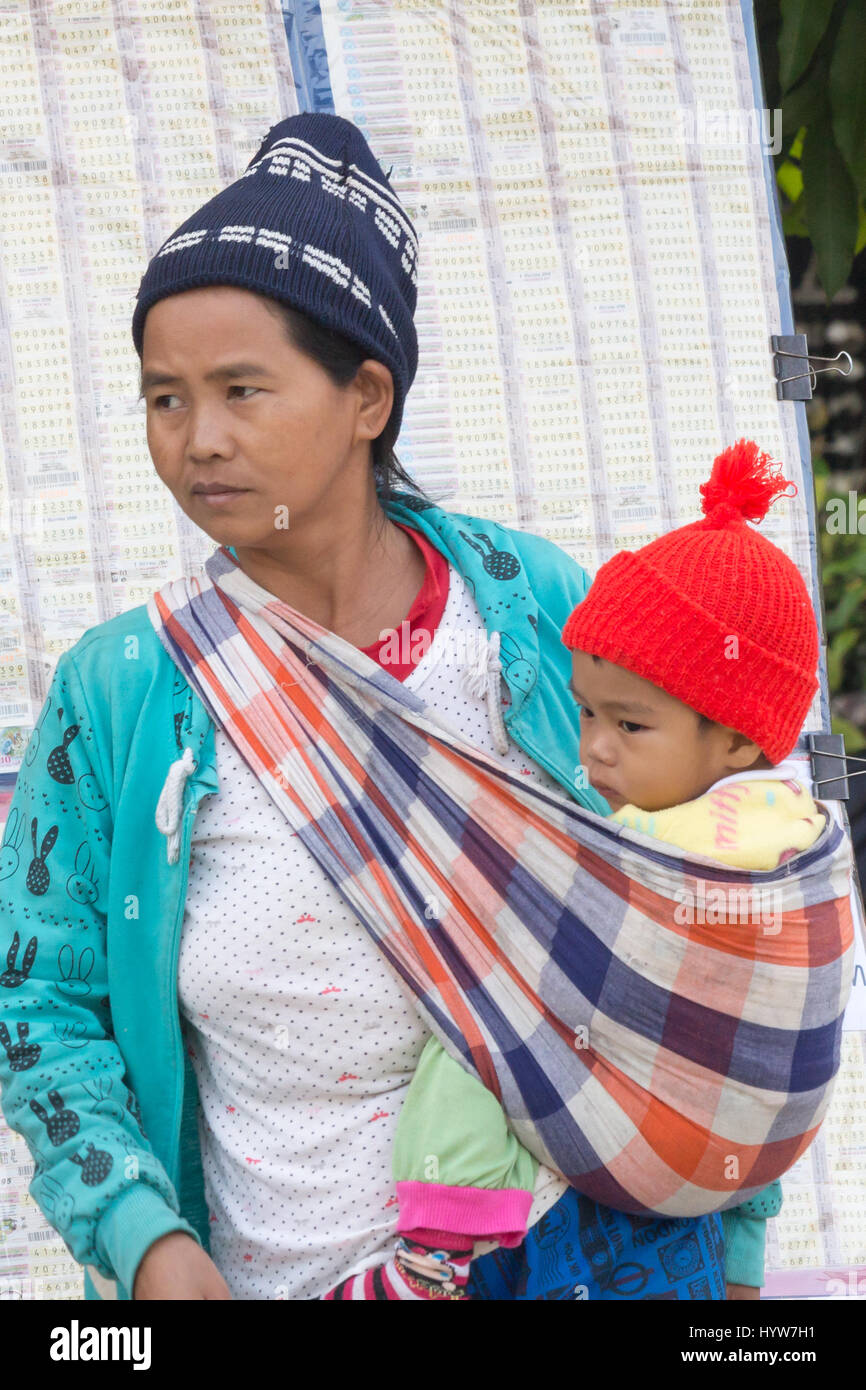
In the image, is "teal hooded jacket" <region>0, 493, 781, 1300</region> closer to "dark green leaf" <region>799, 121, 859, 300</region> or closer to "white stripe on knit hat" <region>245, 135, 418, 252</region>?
"white stripe on knit hat" <region>245, 135, 418, 252</region>

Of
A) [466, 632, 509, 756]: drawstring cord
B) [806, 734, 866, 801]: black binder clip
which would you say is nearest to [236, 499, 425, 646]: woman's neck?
[466, 632, 509, 756]: drawstring cord

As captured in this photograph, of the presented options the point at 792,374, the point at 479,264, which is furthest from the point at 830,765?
the point at 479,264

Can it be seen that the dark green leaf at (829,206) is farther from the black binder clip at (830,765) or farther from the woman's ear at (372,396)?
the woman's ear at (372,396)

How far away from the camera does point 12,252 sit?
8.28 ft

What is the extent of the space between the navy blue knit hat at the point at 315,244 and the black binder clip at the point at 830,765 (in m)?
1.19

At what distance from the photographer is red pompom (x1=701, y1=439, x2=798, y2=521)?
1.77m

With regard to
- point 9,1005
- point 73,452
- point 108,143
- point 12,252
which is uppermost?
point 108,143

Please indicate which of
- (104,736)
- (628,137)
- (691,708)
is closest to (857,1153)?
(691,708)

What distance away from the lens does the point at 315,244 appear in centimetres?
157

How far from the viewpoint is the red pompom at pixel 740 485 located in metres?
1.77

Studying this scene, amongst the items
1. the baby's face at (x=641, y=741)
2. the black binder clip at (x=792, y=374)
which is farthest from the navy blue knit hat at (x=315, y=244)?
the black binder clip at (x=792, y=374)

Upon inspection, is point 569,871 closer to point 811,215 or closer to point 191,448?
point 191,448

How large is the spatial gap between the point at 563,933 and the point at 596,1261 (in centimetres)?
34

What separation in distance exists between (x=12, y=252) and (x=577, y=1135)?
1799 millimetres
